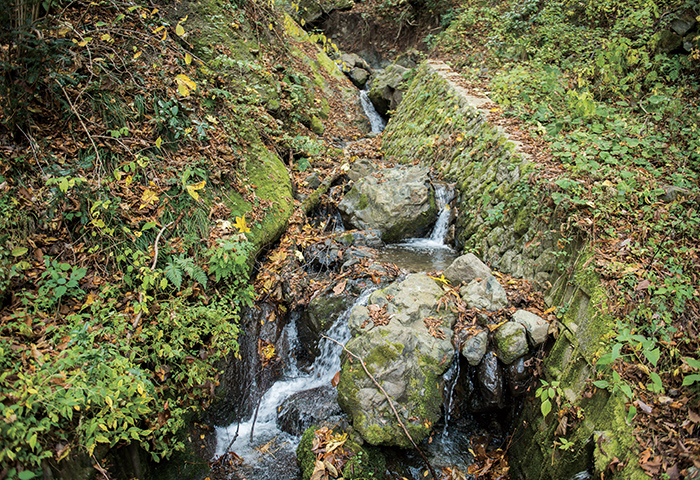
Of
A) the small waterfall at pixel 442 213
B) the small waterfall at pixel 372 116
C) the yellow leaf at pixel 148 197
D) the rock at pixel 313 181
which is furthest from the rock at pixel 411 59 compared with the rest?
the yellow leaf at pixel 148 197

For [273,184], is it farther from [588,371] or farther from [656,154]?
[656,154]

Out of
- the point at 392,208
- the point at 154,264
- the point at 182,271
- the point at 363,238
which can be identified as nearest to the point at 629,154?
the point at 392,208

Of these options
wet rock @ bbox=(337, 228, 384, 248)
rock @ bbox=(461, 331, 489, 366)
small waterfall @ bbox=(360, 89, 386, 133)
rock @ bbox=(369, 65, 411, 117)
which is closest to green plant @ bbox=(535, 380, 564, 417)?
rock @ bbox=(461, 331, 489, 366)

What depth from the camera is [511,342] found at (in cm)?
400

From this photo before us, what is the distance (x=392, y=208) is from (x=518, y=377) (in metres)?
3.70

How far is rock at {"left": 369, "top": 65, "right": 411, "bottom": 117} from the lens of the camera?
12.0 metres

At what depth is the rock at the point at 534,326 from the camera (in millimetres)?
3975

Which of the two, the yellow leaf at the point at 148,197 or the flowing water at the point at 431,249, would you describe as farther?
the flowing water at the point at 431,249

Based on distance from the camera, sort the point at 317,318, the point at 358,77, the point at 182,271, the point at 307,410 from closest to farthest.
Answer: the point at 182,271 < the point at 307,410 < the point at 317,318 < the point at 358,77

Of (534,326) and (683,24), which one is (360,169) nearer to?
(534,326)

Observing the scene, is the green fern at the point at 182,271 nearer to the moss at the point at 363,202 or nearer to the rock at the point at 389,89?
the moss at the point at 363,202

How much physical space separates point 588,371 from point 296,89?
7.87 meters

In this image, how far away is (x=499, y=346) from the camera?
160 inches

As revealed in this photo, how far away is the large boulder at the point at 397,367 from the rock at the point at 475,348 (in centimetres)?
17
